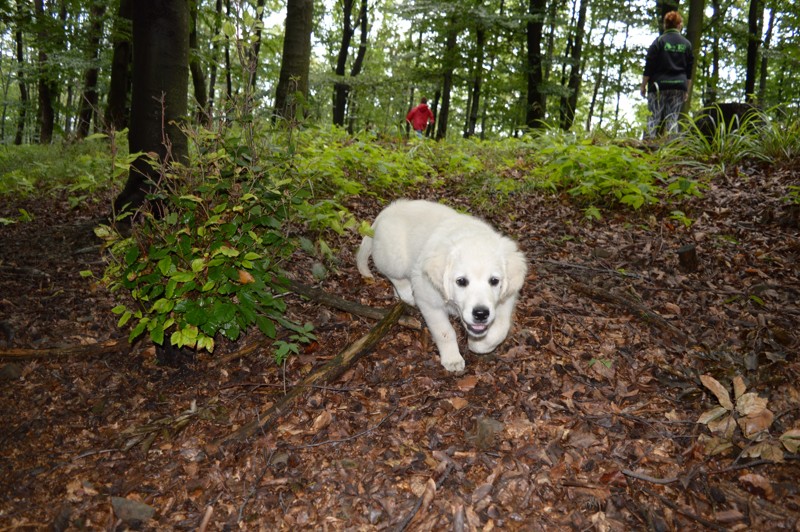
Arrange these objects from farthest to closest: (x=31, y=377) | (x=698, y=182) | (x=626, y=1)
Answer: (x=626, y=1), (x=698, y=182), (x=31, y=377)

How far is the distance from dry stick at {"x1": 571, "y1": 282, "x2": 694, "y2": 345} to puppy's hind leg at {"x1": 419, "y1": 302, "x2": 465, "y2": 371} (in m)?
1.48

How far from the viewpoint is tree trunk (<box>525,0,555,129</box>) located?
12898 millimetres

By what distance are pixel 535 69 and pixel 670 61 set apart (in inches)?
228

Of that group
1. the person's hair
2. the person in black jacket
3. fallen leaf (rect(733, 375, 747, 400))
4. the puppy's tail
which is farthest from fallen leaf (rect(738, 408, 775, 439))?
the person's hair

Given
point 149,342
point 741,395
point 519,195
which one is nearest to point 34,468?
point 149,342

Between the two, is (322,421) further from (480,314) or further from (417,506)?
(480,314)

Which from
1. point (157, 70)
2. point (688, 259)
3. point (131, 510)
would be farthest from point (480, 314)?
point (157, 70)

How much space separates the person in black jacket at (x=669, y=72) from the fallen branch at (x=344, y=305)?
678cm

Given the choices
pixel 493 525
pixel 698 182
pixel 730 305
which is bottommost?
pixel 493 525

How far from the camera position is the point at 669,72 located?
846 centimetres

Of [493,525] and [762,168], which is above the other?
[762,168]

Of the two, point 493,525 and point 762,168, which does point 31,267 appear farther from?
point 762,168

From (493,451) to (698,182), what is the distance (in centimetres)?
520

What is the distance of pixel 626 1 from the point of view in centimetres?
1703
